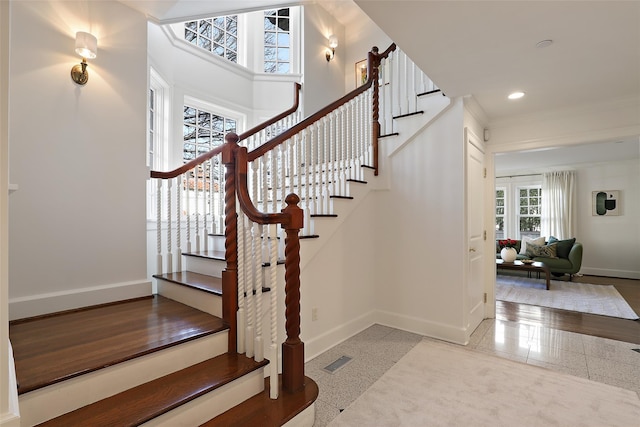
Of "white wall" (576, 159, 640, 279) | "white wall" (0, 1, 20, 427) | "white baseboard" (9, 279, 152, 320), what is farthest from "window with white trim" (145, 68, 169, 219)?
"white wall" (576, 159, 640, 279)

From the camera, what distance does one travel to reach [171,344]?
5.49 ft

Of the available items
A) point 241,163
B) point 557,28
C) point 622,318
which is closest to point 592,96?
point 557,28

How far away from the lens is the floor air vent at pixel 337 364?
7.88 ft

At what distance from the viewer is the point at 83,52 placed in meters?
2.21

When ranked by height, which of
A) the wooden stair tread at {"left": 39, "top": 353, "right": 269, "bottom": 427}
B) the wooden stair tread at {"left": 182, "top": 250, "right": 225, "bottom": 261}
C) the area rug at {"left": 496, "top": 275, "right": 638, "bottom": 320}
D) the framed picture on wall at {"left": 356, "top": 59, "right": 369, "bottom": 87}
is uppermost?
the framed picture on wall at {"left": 356, "top": 59, "right": 369, "bottom": 87}

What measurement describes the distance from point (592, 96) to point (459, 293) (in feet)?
7.43

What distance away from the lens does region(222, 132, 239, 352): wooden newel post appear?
6.40ft

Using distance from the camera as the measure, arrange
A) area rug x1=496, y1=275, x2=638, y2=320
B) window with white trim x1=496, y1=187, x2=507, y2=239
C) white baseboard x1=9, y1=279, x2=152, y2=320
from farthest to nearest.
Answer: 1. window with white trim x1=496, y1=187, x2=507, y2=239
2. area rug x1=496, y1=275, x2=638, y2=320
3. white baseboard x1=9, y1=279, x2=152, y2=320

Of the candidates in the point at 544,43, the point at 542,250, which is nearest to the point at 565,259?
the point at 542,250

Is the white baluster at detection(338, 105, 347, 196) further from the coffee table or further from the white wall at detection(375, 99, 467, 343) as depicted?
the coffee table

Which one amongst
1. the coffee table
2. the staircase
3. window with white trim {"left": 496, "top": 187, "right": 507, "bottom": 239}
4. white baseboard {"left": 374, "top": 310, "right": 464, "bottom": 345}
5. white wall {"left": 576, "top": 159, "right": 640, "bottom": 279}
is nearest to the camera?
the staircase

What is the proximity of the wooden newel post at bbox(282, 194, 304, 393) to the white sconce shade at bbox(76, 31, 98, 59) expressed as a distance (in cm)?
191

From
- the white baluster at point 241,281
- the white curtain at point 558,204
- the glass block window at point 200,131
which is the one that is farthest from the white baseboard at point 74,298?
the white curtain at point 558,204

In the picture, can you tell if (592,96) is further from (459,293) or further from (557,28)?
(459,293)
